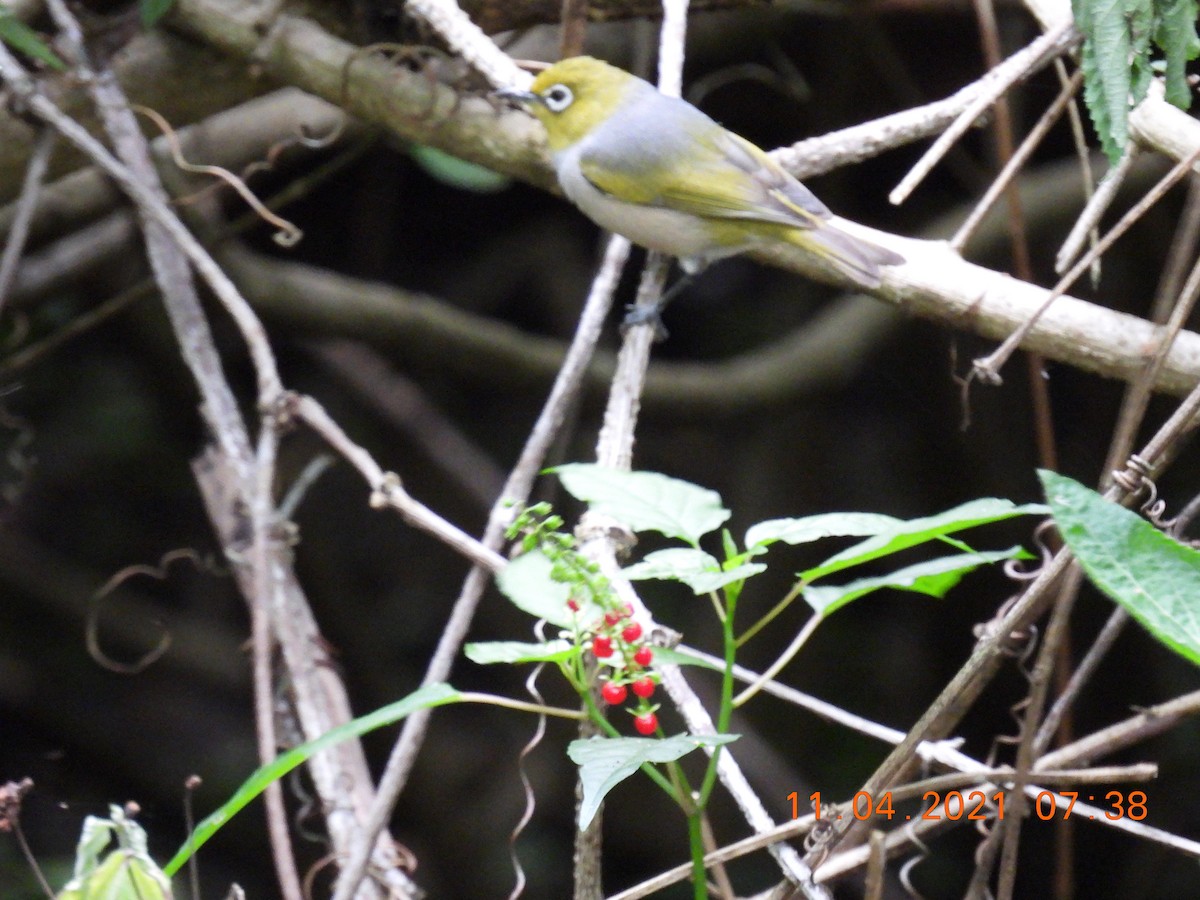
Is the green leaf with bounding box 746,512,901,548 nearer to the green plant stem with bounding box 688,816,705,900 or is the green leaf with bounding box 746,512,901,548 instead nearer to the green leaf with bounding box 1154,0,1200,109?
the green plant stem with bounding box 688,816,705,900

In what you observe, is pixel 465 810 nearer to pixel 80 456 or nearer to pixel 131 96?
pixel 80 456

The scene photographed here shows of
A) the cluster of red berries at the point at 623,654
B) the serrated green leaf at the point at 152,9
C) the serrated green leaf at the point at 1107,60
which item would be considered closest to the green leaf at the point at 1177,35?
the serrated green leaf at the point at 1107,60

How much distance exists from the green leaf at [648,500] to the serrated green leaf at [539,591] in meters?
0.08

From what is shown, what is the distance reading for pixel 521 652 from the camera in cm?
107

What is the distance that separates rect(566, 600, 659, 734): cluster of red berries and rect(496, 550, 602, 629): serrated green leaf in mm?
26

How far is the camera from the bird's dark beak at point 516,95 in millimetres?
2045

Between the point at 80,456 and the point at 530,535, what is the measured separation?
111 inches

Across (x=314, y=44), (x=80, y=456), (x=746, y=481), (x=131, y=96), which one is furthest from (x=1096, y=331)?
(x=80, y=456)

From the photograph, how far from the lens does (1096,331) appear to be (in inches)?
66.9

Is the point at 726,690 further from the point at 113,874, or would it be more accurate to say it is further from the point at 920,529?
the point at 113,874

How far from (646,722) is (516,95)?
130 cm

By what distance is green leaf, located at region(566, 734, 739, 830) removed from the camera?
940 millimetres

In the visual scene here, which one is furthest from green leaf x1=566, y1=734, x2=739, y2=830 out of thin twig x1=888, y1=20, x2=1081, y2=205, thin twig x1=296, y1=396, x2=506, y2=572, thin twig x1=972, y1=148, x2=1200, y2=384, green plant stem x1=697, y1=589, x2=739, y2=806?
thin twig x1=888, y1=20, x2=1081, y2=205

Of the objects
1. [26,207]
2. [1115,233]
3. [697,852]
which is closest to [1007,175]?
[1115,233]
